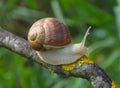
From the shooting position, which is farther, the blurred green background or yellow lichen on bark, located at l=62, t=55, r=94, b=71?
the blurred green background

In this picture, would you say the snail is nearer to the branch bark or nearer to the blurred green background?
the branch bark

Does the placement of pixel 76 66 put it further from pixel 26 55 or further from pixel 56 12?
pixel 56 12

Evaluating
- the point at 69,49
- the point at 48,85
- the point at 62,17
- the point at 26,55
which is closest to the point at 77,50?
the point at 69,49

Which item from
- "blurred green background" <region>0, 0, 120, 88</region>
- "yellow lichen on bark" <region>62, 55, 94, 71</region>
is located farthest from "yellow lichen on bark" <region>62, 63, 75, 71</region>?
"blurred green background" <region>0, 0, 120, 88</region>

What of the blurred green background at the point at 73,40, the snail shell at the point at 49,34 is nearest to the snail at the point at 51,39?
the snail shell at the point at 49,34

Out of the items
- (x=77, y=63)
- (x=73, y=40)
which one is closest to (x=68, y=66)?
(x=77, y=63)
